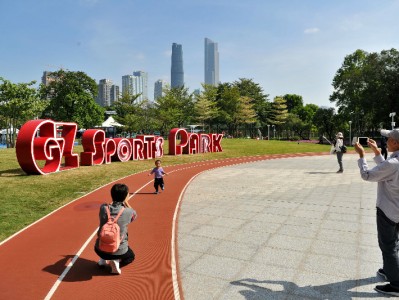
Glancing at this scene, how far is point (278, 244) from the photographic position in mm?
6773

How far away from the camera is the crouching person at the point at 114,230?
5.11 m

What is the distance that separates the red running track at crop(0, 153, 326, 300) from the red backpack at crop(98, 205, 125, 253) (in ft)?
1.86

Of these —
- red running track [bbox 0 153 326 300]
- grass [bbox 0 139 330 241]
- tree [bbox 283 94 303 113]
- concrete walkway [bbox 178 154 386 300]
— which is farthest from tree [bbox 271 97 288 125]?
red running track [bbox 0 153 326 300]

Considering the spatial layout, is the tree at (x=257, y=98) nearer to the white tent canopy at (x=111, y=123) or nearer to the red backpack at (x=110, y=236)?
the white tent canopy at (x=111, y=123)

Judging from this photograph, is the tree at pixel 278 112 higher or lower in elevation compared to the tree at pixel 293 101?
lower

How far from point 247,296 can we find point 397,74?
58.0 meters

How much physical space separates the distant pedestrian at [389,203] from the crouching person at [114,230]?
3.85m

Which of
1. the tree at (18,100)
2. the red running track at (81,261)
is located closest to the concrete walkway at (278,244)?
the red running track at (81,261)

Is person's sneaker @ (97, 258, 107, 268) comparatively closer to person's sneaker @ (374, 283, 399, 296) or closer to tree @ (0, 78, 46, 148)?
person's sneaker @ (374, 283, 399, 296)

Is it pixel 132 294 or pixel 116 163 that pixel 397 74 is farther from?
pixel 132 294

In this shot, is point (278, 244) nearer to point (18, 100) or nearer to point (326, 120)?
point (18, 100)

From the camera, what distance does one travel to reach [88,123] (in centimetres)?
5200

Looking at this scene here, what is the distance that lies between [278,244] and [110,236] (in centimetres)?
370

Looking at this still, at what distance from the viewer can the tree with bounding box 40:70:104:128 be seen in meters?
50.6
